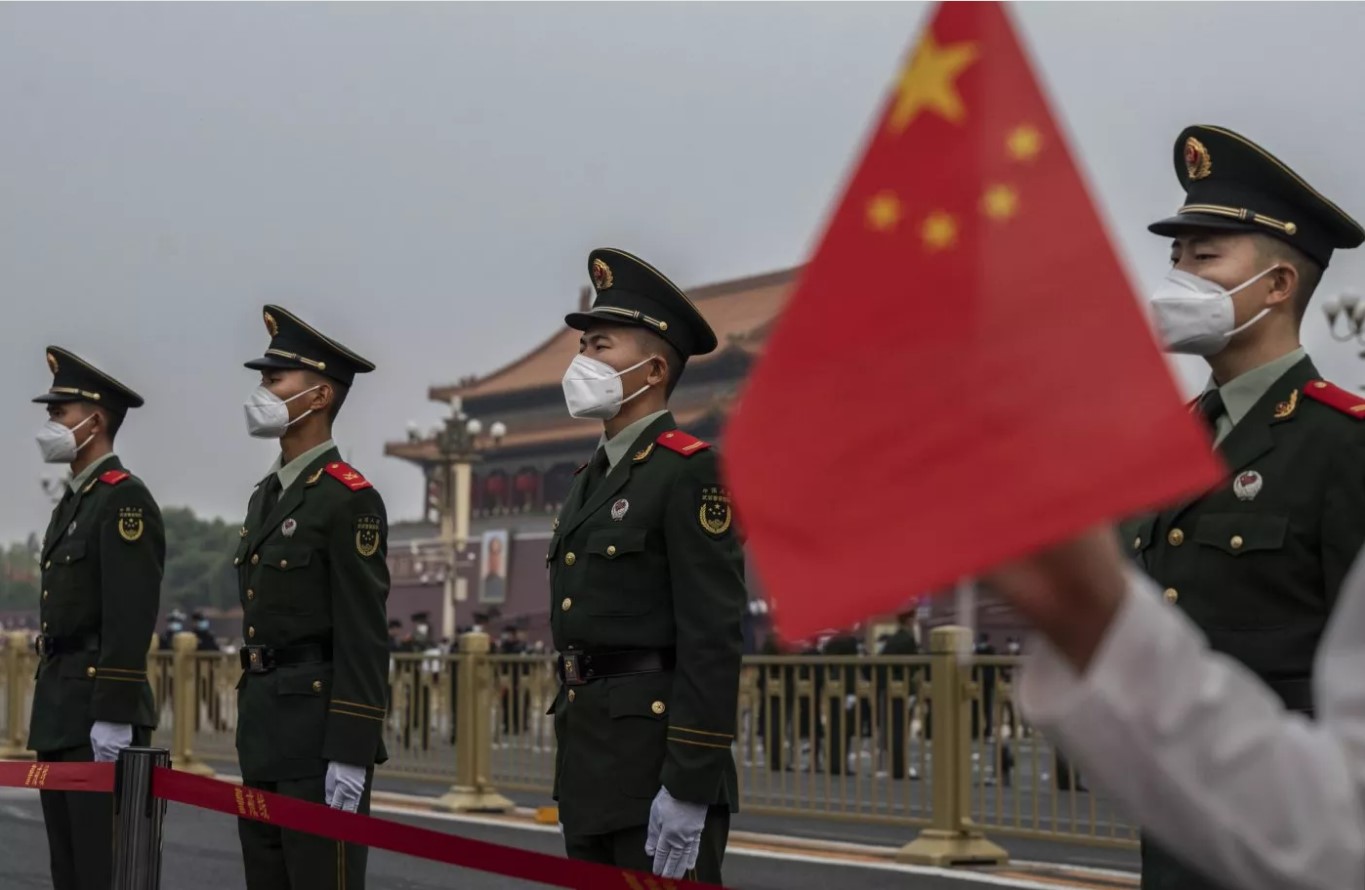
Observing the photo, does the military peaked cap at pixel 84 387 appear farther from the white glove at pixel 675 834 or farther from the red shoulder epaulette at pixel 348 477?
the white glove at pixel 675 834

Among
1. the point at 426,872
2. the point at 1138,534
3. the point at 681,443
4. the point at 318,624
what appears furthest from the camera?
the point at 426,872

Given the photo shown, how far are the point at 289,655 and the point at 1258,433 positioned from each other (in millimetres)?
2791

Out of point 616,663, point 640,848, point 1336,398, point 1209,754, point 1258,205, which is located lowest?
point 640,848

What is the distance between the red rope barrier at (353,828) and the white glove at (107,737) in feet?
2.92

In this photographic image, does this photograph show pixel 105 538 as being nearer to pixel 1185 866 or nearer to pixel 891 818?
pixel 1185 866

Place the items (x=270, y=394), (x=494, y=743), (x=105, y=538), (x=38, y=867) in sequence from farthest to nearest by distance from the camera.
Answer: (x=494, y=743) → (x=38, y=867) → (x=105, y=538) → (x=270, y=394)

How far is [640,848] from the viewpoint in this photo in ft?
14.1

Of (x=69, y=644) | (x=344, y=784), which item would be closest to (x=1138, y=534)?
(x=344, y=784)

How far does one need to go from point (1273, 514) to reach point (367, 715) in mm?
2591

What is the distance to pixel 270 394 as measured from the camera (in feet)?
18.1

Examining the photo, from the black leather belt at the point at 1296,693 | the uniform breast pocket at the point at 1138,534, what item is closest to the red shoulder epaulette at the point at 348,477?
the uniform breast pocket at the point at 1138,534

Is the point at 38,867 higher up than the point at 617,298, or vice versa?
the point at 617,298

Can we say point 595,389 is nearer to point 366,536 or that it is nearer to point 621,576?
point 621,576

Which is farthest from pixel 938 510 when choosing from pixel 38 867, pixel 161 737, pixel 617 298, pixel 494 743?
pixel 161 737
